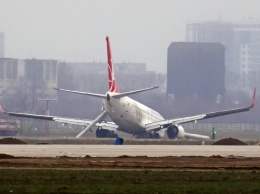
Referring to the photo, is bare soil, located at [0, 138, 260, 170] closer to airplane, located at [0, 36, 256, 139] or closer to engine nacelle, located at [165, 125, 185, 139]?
airplane, located at [0, 36, 256, 139]

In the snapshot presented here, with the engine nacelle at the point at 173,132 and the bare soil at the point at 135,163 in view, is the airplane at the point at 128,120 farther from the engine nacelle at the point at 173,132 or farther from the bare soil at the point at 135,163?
the bare soil at the point at 135,163

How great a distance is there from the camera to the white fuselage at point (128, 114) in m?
103

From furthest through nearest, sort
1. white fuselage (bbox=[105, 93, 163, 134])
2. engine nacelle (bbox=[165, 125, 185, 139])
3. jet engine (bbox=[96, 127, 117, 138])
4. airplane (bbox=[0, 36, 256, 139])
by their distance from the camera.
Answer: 1. jet engine (bbox=[96, 127, 117, 138])
2. engine nacelle (bbox=[165, 125, 185, 139])
3. airplane (bbox=[0, 36, 256, 139])
4. white fuselage (bbox=[105, 93, 163, 134])

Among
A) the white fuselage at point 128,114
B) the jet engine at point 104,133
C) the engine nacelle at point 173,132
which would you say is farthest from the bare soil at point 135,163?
the jet engine at point 104,133

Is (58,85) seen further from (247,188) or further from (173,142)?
(247,188)

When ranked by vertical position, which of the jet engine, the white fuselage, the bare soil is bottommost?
the jet engine

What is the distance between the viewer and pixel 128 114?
10519 centimetres

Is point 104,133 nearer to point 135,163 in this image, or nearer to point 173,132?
point 173,132

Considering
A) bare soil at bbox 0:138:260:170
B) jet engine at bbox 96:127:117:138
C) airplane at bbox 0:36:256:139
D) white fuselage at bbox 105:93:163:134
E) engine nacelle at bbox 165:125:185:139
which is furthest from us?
jet engine at bbox 96:127:117:138

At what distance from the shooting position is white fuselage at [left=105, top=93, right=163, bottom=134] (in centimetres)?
10269

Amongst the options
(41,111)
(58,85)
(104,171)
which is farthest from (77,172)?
(58,85)

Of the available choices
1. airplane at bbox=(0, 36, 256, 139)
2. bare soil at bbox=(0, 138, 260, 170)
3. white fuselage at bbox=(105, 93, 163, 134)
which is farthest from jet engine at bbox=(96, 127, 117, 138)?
bare soil at bbox=(0, 138, 260, 170)

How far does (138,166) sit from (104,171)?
4357 mm

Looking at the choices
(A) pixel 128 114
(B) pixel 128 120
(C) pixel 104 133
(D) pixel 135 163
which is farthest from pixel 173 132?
(D) pixel 135 163
